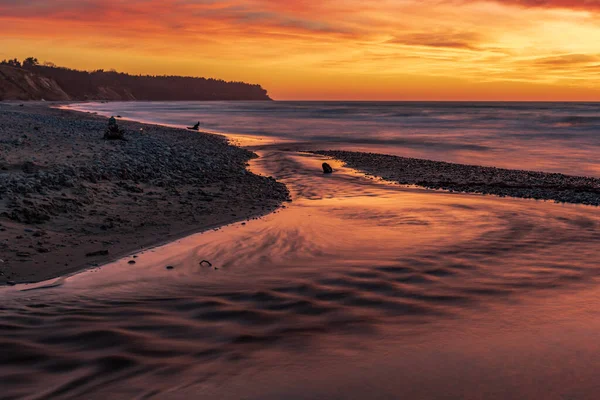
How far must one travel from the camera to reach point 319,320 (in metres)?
6.53

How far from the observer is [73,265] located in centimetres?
818

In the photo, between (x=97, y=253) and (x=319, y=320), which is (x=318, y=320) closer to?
(x=319, y=320)

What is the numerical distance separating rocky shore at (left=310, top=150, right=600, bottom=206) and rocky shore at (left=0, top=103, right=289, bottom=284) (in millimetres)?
6448

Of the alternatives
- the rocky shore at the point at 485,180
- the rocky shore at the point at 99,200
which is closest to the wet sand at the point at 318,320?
the rocky shore at the point at 99,200

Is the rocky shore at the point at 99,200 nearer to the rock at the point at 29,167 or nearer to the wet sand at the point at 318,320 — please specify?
the rock at the point at 29,167

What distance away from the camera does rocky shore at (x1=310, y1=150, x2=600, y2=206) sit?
55.2 feet

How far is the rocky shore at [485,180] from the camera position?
16812 millimetres

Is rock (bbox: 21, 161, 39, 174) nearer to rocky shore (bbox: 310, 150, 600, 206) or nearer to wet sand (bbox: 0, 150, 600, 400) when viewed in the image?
wet sand (bbox: 0, 150, 600, 400)

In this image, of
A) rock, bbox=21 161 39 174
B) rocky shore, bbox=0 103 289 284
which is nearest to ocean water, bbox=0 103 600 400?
rocky shore, bbox=0 103 289 284

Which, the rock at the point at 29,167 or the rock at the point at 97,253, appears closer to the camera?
the rock at the point at 97,253

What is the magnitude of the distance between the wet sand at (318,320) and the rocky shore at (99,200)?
82 cm

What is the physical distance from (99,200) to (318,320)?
7.44 m

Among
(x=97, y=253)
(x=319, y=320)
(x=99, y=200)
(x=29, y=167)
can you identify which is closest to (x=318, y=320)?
(x=319, y=320)

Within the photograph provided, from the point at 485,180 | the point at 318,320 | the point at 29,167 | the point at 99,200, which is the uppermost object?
the point at 485,180
